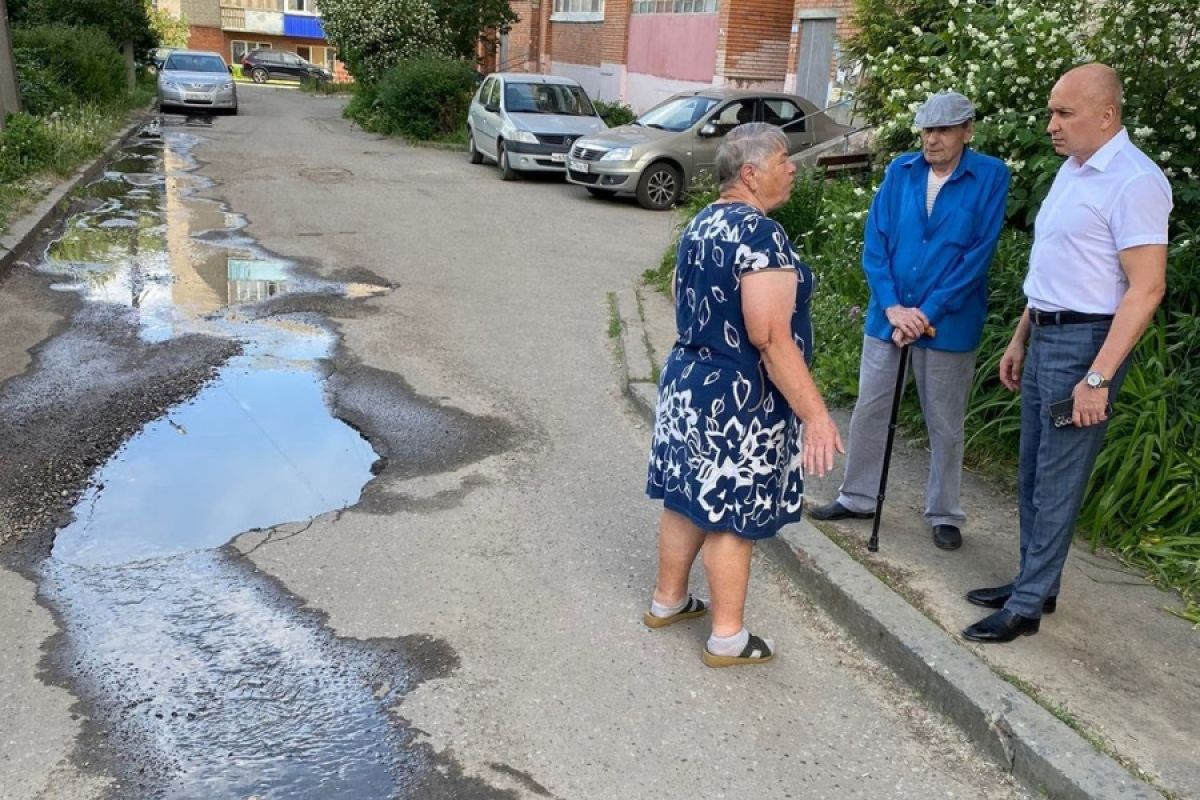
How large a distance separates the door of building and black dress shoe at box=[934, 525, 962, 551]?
14.2 m

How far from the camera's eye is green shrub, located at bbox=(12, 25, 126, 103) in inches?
774

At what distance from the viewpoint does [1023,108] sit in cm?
648

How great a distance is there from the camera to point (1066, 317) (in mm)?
3547

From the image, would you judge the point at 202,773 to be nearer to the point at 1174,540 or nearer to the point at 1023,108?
the point at 1174,540

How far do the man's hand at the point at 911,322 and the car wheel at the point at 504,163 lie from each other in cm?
1374

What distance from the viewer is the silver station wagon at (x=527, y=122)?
17.1 metres

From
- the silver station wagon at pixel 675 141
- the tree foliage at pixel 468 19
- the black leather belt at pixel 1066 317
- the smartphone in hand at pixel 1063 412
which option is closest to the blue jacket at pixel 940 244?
the black leather belt at pixel 1066 317

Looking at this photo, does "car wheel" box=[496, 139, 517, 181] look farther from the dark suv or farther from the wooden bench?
the dark suv

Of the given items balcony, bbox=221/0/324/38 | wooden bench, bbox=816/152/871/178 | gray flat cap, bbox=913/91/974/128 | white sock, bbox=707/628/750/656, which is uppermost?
balcony, bbox=221/0/324/38

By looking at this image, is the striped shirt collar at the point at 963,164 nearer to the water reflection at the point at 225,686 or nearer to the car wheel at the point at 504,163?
the water reflection at the point at 225,686

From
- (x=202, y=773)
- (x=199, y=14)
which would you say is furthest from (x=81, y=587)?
(x=199, y=14)

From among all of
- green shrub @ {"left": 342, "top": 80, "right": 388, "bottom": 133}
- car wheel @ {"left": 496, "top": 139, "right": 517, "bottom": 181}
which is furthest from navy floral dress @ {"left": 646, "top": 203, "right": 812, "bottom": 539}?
green shrub @ {"left": 342, "top": 80, "right": 388, "bottom": 133}

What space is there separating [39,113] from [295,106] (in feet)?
63.3

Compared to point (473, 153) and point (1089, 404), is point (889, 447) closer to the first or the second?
point (1089, 404)
